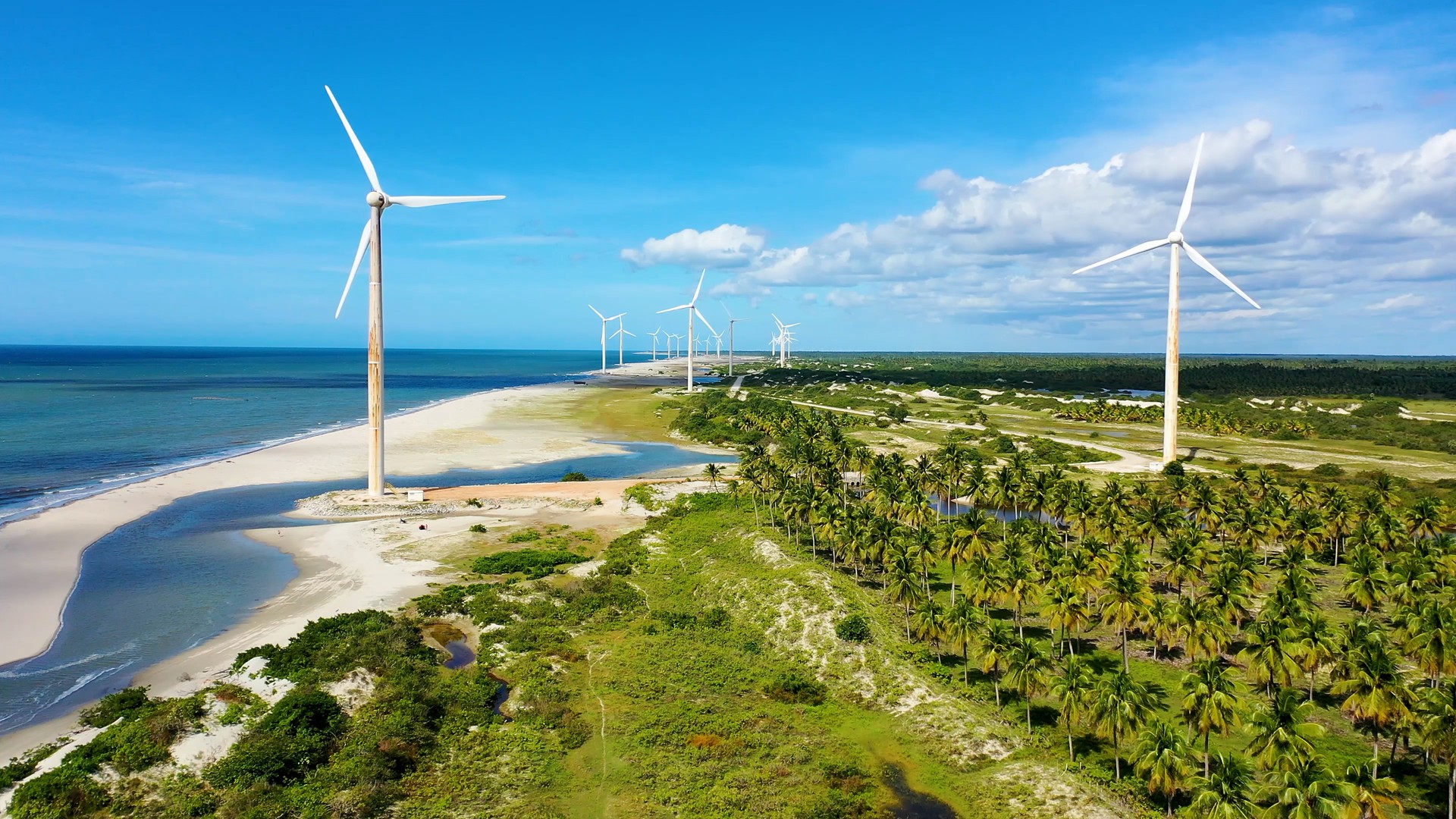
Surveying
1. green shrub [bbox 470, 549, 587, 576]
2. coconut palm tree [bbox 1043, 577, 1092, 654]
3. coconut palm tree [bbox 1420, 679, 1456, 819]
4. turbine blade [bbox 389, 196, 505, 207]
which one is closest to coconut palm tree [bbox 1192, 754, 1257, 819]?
coconut palm tree [bbox 1420, 679, 1456, 819]

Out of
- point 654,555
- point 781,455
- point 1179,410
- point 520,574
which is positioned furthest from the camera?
point 1179,410

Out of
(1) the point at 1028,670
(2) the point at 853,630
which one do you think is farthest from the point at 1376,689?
(2) the point at 853,630

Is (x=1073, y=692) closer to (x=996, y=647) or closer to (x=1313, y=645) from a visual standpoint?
(x=996, y=647)

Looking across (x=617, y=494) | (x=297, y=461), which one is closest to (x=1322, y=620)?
(x=617, y=494)

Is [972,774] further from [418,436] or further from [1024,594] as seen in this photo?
[418,436]

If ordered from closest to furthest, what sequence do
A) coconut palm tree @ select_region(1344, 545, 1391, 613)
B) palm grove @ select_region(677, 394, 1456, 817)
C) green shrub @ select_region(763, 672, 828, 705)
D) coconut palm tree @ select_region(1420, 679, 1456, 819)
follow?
coconut palm tree @ select_region(1420, 679, 1456, 819) → palm grove @ select_region(677, 394, 1456, 817) → green shrub @ select_region(763, 672, 828, 705) → coconut palm tree @ select_region(1344, 545, 1391, 613)

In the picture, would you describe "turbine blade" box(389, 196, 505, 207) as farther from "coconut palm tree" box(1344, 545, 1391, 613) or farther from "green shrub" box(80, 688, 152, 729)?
"coconut palm tree" box(1344, 545, 1391, 613)

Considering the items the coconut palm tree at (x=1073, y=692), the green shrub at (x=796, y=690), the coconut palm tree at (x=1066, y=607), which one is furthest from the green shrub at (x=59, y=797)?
the coconut palm tree at (x=1066, y=607)
